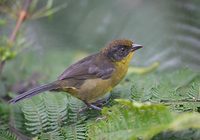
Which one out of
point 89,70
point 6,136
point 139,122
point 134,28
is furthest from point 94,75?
point 134,28

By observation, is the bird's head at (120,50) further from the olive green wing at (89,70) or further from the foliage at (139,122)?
the foliage at (139,122)

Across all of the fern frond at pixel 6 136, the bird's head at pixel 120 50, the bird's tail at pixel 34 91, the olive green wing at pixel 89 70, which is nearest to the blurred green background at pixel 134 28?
the bird's head at pixel 120 50

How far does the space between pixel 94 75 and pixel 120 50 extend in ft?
1.02

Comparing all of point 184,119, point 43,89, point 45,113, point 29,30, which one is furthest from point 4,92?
point 184,119

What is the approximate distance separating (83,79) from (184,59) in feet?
4.94

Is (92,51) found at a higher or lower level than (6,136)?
higher

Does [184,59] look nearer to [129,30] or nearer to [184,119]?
[129,30]

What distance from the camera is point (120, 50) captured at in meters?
3.52

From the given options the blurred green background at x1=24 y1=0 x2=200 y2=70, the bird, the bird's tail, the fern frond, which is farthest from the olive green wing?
the blurred green background at x1=24 y1=0 x2=200 y2=70

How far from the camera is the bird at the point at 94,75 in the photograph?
10.3 feet

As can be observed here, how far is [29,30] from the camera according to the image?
5.12 meters

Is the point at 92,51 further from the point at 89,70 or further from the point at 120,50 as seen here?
the point at 89,70

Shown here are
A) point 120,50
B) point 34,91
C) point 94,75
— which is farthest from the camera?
point 120,50

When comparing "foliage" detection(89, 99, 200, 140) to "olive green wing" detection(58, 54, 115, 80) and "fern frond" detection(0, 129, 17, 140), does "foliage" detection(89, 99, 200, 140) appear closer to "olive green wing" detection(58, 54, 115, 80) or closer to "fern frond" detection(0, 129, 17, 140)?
"fern frond" detection(0, 129, 17, 140)
